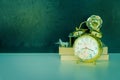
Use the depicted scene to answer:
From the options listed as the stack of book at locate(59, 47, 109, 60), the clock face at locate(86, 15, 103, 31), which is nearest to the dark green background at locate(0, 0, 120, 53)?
the clock face at locate(86, 15, 103, 31)

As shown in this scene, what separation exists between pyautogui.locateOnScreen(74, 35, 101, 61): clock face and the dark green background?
0.75ft

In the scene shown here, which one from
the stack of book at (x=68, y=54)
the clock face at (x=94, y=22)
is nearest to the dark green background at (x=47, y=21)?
the clock face at (x=94, y=22)

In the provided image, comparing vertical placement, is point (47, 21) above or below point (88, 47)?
above

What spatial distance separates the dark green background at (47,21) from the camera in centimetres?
159

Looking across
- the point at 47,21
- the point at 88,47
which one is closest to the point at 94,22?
the point at 88,47

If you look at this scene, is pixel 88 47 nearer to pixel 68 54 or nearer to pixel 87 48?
pixel 87 48

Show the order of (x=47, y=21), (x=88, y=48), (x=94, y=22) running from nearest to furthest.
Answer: (x=88, y=48) → (x=94, y=22) → (x=47, y=21)

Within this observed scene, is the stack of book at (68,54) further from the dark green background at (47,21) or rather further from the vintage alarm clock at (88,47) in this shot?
the dark green background at (47,21)

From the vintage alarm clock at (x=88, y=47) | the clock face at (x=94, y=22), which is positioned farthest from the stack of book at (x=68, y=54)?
the clock face at (x=94, y=22)

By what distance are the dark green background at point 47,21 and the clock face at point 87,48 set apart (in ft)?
0.75

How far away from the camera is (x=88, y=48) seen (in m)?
1.38

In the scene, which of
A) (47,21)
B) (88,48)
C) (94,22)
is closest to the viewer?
→ (88,48)

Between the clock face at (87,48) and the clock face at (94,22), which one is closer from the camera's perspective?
the clock face at (87,48)

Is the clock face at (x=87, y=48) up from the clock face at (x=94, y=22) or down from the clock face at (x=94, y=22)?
down
